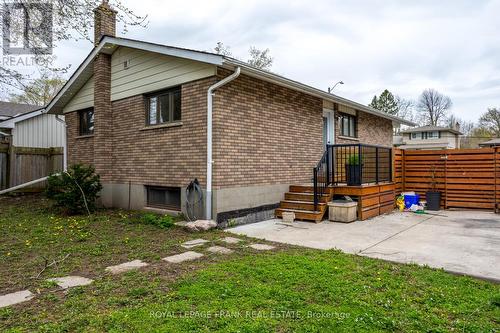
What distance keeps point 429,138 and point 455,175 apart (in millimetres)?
38482

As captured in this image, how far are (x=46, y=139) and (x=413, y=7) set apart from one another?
16805 millimetres

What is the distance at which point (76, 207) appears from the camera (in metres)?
8.34

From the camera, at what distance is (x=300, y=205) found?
8.18 meters

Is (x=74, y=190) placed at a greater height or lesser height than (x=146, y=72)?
lesser

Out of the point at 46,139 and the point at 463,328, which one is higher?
the point at 46,139

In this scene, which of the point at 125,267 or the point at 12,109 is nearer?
the point at 125,267

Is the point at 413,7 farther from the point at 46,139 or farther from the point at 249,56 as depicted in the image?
the point at 249,56

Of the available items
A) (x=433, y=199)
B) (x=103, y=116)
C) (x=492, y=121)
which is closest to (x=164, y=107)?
(x=103, y=116)

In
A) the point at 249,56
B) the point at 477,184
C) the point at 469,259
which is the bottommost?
the point at 469,259

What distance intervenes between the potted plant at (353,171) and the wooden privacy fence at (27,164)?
10.8 metres

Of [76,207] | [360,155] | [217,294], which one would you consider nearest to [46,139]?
[76,207]

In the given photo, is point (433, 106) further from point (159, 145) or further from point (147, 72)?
point (159, 145)

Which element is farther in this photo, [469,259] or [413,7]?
[413,7]

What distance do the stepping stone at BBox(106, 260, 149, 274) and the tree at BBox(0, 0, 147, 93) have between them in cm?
353
